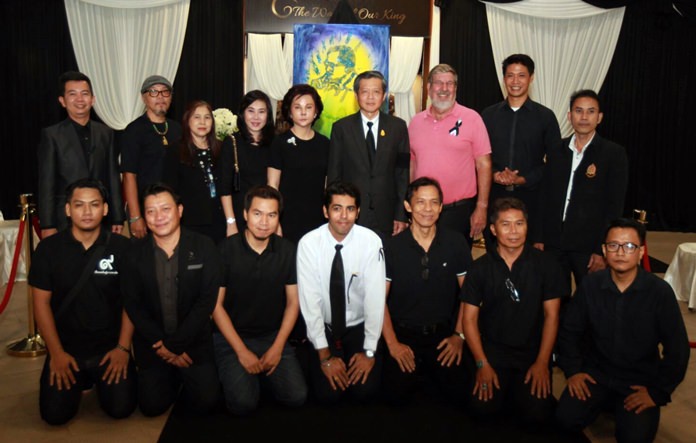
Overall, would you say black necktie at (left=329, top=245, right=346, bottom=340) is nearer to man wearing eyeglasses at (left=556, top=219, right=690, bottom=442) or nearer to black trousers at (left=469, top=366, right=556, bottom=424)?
black trousers at (left=469, top=366, right=556, bottom=424)

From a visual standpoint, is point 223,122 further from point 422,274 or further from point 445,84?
point 422,274

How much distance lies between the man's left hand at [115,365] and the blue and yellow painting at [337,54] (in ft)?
13.3

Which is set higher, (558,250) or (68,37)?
(68,37)

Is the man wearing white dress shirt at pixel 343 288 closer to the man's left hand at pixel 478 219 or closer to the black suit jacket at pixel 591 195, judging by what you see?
the man's left hand at pixel 478 219

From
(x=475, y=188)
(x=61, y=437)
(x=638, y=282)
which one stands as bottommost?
(x=61, y=437)

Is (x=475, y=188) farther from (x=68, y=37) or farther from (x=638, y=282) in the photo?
(x=68, y=37)

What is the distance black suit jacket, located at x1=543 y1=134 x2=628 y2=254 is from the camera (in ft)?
12.1

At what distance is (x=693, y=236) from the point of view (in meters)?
9.02

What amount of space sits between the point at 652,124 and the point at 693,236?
5.40 ft

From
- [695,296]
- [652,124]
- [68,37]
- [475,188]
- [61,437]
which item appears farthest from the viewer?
[652,124]

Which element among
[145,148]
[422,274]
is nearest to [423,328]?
[422,274]

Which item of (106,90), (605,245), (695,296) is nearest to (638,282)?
(605,245)

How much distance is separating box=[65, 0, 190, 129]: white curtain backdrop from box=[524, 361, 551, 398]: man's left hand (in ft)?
23.0

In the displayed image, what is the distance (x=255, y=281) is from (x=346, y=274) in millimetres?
464
